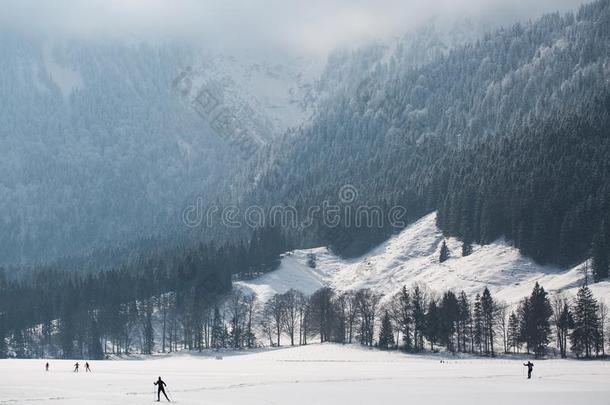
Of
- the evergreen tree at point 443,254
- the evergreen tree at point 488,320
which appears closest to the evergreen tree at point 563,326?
the evergreen tree at point 488,320

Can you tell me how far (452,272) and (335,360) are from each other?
66.3 m

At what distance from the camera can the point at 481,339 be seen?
136625 millimetres

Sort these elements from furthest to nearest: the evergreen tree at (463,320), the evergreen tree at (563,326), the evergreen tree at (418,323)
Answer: the evergreen tree at (418,323) < the evergreen tree at (463,320) < the evergreen tree at (563,326)

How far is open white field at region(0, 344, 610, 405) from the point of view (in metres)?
67.3

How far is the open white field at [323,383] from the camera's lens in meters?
67.3

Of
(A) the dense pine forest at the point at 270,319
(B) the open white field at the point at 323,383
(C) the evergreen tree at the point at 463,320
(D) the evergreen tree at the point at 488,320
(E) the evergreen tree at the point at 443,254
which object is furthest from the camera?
(E) the evergreen tree at the point at 443,254

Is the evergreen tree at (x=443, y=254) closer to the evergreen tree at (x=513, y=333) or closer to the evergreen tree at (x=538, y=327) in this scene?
the evergreen tree at (x=513, y=333)

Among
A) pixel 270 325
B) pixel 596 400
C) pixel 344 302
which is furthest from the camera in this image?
pixel 270 325

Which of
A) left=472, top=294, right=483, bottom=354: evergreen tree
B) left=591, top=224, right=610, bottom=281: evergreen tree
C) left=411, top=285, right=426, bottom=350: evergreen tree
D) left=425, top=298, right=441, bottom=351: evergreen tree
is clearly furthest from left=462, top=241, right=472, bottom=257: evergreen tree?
left=425, top=298, right=441, bottom=351: evergreen tree

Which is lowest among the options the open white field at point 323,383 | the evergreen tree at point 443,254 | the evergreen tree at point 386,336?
the open white field at point 323,383

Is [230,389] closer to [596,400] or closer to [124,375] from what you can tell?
[124,375]

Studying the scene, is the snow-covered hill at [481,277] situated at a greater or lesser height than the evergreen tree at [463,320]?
greater

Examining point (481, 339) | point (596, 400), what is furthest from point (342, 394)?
point (481, 339)

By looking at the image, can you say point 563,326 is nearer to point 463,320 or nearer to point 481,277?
point 463,320
